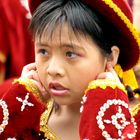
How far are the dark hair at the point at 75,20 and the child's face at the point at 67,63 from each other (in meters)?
0.02

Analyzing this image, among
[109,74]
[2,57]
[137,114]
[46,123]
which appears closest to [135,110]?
[137,114]

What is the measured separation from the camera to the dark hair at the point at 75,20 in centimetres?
150

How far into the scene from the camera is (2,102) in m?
1.63

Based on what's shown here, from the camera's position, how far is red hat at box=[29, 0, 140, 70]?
5.02 ft

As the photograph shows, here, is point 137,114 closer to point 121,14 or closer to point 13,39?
point 121,14

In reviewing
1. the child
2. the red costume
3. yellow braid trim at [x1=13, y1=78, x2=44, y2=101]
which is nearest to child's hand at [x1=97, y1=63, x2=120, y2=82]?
the child

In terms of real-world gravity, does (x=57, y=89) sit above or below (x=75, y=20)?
below

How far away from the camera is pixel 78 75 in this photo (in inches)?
58.9

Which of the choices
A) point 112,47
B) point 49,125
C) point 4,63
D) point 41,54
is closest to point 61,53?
point 41,54

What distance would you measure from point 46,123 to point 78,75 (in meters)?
0.25

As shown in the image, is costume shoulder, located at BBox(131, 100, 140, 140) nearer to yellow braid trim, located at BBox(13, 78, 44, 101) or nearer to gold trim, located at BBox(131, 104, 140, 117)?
gold trim, located at BBox(131, 104, 140, 117)

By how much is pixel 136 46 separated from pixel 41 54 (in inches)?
11.3

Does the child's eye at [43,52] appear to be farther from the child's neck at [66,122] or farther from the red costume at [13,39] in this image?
the red costume at [13,39]

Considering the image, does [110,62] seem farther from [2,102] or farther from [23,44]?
[23,44]
